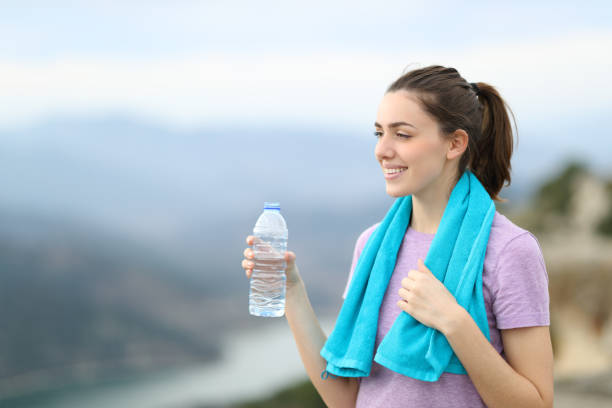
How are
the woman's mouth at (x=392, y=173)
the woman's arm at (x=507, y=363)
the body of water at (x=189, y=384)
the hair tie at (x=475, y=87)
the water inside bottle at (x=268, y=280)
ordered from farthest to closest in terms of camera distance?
1. the body of water at (x=189, y=384)
2. the water inside bottle at (x=268, y=280)
3. the hair tie at (x=475, y=87)
4. the woman's mouth at (x=392, y=173)
5. the woman's arm at (x=507, y=363)

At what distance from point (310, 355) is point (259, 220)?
1.99ft

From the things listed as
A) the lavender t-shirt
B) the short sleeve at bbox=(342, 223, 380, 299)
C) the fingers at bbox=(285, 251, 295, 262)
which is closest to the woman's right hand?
the fingers at bbox=(285, 251, 295, 262)

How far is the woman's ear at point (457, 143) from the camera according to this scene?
171 centimetres

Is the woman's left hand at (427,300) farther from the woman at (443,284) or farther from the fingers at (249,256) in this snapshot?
the fingers at (249,256)

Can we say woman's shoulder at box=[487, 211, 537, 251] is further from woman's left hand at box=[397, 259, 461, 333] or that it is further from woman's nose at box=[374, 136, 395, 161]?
woman's nose at box=[374, 136, 395, 161]

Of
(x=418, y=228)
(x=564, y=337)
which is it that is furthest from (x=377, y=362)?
(x=564, y=337)

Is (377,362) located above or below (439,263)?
below

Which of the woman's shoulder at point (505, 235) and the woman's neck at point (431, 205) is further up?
the woman's neck at point (431, 205)

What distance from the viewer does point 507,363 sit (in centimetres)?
153

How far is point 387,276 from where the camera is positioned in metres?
1.79

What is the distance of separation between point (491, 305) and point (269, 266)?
2.49ft

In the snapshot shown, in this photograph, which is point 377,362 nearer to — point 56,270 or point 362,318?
point 362,318

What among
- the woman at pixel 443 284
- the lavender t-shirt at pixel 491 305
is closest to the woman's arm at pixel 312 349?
the woman at pixel 443 284

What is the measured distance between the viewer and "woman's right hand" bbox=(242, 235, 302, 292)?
1.86 meters
